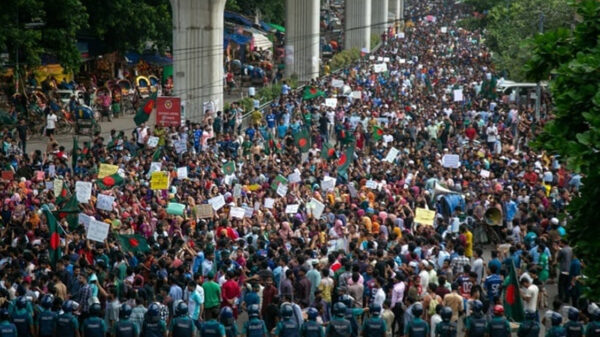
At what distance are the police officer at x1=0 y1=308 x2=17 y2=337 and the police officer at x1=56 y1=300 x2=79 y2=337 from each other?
58 centimetres

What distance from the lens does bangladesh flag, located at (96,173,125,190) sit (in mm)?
24562

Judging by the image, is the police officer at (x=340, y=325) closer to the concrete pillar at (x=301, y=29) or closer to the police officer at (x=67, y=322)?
the police officer at (x=67, y=322)

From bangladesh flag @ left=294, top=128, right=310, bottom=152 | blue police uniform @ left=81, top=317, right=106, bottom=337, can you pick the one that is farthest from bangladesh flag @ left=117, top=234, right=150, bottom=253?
bangladesh flag @ left=294, top=128, right=310, bottom=152

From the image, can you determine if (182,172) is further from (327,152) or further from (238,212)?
(327,152)

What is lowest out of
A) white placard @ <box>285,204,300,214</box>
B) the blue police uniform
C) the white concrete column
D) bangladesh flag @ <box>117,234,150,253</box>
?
the blue police uniform

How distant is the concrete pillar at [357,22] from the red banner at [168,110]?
37584 mm

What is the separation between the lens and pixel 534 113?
40062mm

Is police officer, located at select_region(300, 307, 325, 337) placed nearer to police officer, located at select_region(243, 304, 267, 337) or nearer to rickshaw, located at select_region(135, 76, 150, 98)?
police officer, located at select_region(243, 304, 267, 337)

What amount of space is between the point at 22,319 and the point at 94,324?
3.42 feet

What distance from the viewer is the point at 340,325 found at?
16.0 metres

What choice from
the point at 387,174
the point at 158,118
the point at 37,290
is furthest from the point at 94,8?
the point at 37,290

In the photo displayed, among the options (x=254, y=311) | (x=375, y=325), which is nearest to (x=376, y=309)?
(x=375, y=325)

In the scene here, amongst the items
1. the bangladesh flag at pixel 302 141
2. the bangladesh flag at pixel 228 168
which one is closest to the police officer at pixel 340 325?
the bangladesh flag at pixel 228 168

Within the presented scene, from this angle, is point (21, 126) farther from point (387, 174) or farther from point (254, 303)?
point (254, 303)
